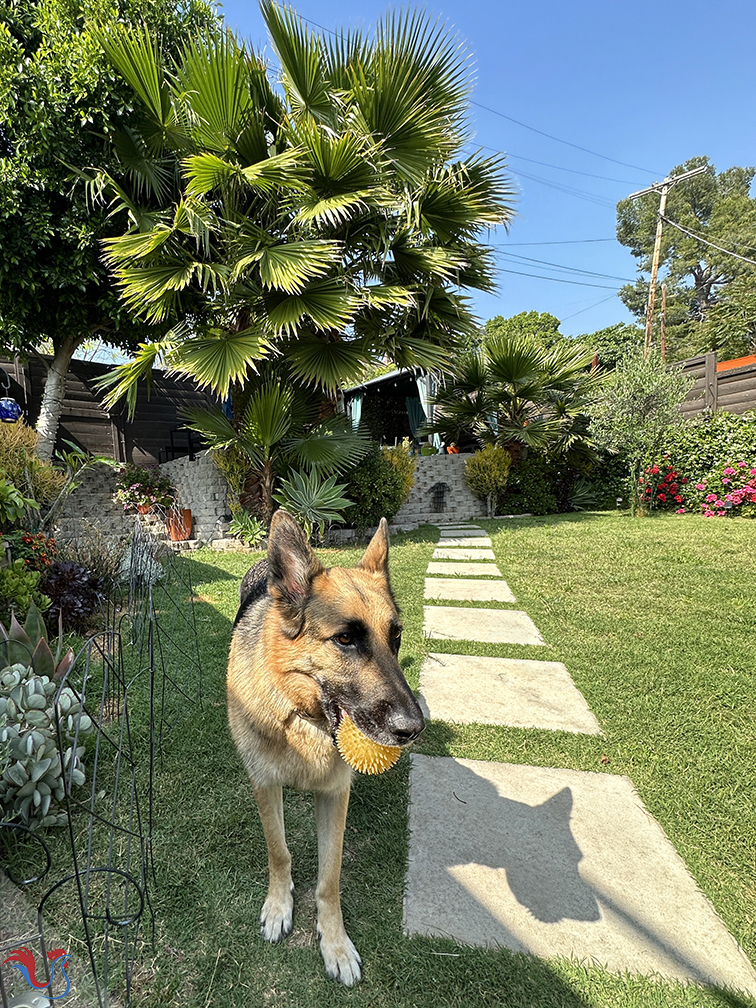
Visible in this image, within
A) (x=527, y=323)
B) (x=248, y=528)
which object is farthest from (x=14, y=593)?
(x=527, y=323)

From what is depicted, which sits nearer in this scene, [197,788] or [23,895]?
[23,895]

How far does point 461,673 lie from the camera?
11.9 ft

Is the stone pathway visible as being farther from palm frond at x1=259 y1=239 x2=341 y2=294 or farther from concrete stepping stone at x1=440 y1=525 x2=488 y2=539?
concrete stepping stone at x1=440 y1=525 x2=488 y2=539

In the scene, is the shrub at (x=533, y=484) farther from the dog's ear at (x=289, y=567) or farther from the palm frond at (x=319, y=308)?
the dog's ear at (x=289, y=567)

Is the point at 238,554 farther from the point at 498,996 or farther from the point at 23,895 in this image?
the point at 498,996

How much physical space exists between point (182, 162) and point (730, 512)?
11.8 m

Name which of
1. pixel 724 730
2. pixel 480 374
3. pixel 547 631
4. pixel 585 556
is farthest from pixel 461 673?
pixel 480 374

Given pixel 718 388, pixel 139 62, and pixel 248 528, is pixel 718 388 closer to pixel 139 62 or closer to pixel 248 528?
pixel 248 528

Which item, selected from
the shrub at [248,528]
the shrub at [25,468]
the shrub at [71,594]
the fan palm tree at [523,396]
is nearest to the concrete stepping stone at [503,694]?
the shrub at [71,594]

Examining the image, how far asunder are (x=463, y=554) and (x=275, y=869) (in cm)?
620

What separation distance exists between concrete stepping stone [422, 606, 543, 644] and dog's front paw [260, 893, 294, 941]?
106 inches

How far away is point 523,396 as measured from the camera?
10.9 metres

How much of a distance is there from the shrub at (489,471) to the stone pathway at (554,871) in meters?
8.67

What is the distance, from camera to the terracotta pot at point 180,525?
364 inches
